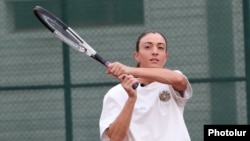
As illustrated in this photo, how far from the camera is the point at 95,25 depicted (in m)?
7.86

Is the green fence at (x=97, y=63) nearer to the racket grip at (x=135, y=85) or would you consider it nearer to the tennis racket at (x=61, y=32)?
the tennis racket at (x=61, y=32)

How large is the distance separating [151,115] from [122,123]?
162mm

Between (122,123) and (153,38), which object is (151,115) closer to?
(122,123)

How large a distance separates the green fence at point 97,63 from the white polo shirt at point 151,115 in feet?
9.59

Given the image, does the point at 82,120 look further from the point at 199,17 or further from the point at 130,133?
the point at 130,133

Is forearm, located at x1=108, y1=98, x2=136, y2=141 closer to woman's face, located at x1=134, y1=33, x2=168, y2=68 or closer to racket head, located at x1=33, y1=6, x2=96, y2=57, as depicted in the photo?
woman's face, located at x1=134, y1=33, x2=168, y2=68

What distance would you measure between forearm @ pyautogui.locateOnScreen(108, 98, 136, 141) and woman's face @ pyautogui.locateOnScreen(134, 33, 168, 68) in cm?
34

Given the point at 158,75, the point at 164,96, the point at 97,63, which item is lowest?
the point at 97,63

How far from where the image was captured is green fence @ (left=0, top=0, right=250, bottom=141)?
7762 millimetres

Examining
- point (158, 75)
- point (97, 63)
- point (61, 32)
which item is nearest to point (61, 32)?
point (61, 32)

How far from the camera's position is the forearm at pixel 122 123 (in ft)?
15.0

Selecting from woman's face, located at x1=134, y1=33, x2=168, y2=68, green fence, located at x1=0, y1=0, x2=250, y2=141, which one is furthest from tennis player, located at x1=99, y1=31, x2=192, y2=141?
green fence, located at x1=0, y1=0, x2=250, y2=141

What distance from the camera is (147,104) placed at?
4738mm

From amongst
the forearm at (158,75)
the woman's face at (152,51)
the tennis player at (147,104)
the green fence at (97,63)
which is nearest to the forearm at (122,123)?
the tennis player at (147,104)
